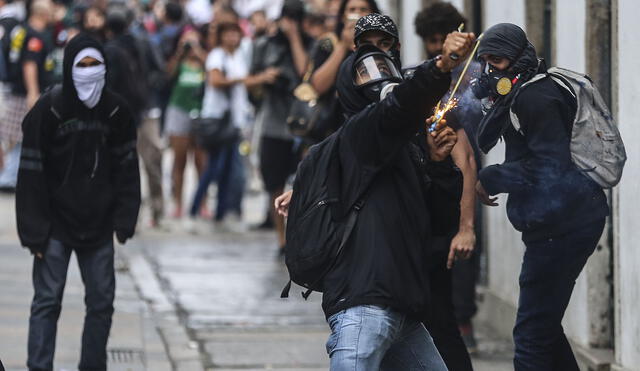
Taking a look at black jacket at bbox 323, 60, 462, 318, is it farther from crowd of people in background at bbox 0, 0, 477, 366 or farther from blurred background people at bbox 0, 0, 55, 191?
blurred background people at bbox 0, 0, 55, 191

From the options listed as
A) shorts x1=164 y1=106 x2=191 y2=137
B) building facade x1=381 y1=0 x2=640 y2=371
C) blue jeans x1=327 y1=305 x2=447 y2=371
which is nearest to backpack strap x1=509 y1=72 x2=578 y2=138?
building facade x1=381 y1=0 x2=640 y2=371

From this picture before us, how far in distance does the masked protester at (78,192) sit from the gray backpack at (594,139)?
98.4 inches

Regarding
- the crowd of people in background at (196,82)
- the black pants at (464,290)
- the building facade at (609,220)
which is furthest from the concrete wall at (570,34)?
the crowd of people in background at (196,82)

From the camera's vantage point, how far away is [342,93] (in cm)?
515

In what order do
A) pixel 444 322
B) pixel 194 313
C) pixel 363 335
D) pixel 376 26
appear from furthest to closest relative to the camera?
1. pixel 194 313
2. pixel 444 322
3. pixel 376 26
4. pixel 363 335

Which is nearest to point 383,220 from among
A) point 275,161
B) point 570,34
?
point 570,34

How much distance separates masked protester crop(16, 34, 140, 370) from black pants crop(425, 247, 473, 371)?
167 centimetres

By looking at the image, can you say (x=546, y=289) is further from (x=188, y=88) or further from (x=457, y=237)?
(x=188, y=88)

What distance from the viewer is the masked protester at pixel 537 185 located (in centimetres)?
564

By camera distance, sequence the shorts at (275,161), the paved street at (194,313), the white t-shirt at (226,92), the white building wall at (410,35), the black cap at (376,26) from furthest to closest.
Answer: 1. the white t-shirt at (226,92)
2. the shorts at (275,161)
3. the white building wall at (410,35)
4. the paved street at (194,313)
5. the black cap at (376,26)

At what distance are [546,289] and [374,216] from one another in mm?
1186

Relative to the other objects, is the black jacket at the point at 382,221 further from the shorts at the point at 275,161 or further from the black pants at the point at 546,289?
the shorts at the point at 275,161

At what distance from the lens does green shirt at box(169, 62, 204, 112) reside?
47.6 ft

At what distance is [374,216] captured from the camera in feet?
16.0
